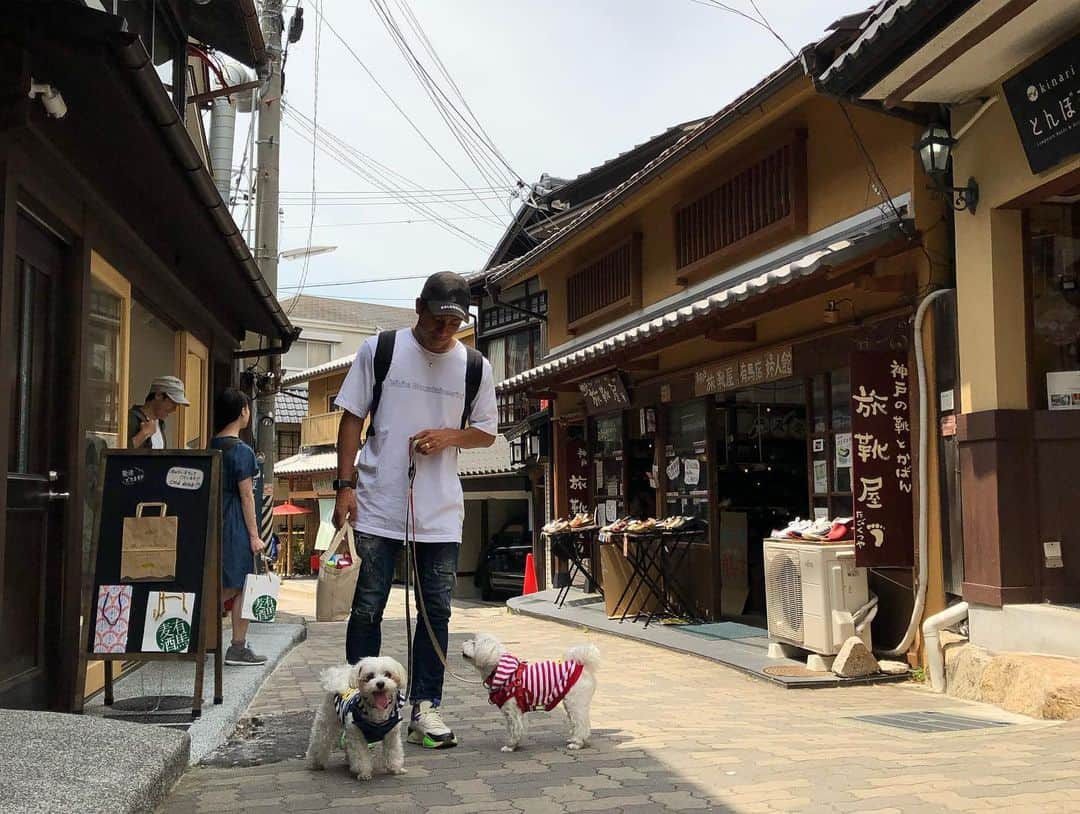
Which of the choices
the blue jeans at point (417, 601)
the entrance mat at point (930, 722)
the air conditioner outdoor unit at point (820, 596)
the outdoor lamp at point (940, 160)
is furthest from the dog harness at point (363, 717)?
the outdoor lamp at point (940, 160)

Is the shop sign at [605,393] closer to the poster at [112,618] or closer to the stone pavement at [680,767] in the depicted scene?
the stone pavement at [680,767]

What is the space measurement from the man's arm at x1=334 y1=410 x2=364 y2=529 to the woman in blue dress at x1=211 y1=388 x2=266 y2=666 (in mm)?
2378

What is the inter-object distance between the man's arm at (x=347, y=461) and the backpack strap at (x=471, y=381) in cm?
55

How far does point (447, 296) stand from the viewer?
488 cm

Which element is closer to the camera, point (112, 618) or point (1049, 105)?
point (112, 618)

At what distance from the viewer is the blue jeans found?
4.85 m

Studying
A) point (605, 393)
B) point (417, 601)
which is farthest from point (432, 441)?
point (605, 393)

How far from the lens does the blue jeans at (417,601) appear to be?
4.85 meters

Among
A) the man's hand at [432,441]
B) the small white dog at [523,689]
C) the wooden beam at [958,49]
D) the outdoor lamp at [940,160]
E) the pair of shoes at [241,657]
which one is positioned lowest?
the pair of shoes at [241,657]

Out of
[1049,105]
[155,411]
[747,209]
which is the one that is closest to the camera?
[1049,105]

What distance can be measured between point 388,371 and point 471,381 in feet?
1.49

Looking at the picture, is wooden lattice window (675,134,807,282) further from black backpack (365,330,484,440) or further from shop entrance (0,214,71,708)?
shop entrance (0,214,71,708)

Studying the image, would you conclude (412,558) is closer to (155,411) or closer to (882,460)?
(155,411)

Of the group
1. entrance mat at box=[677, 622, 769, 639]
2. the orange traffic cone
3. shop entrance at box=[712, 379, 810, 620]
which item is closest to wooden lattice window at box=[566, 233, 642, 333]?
shop entrance at box=[712, 379, 810, 620]
